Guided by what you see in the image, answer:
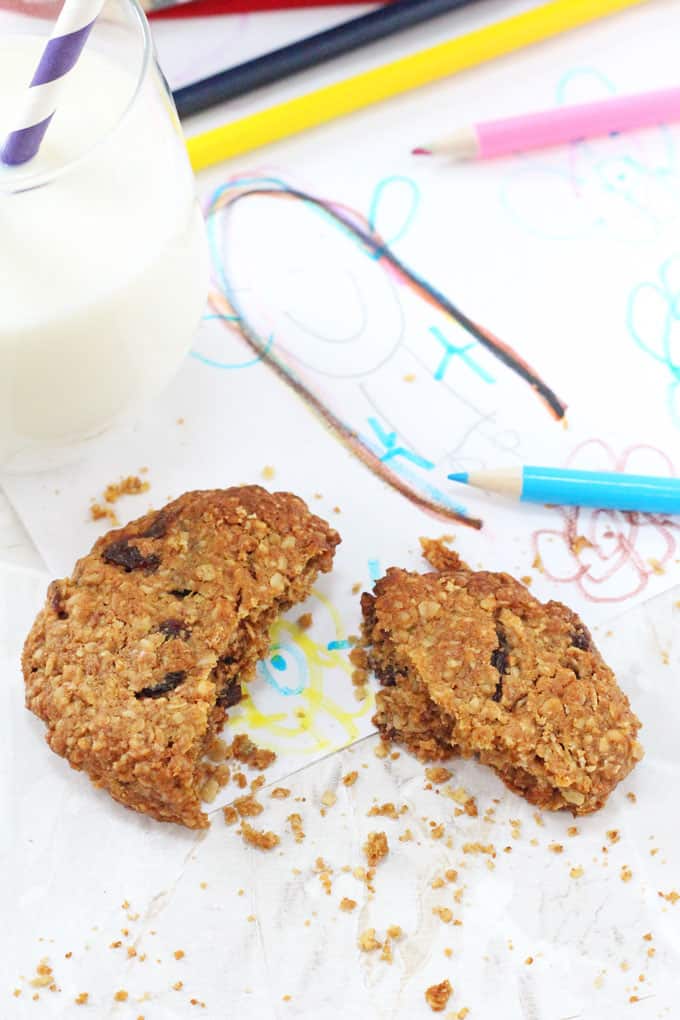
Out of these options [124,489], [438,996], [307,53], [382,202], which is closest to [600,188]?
[382,202]

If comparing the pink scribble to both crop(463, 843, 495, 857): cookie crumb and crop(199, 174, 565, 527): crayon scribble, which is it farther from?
crop(463, 843, 495, 857): cookie crumb

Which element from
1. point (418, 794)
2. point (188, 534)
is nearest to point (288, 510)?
point (188, 534)

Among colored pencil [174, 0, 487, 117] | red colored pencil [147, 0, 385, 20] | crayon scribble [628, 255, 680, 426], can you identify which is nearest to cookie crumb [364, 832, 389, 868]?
crayon scribble [628, 255, 680, 426]

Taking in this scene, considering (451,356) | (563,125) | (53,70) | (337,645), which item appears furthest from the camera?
(563,125)

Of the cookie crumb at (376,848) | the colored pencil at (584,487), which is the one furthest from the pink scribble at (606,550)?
the cookie crumb at (376,848)

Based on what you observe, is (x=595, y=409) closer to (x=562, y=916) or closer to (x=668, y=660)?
(x=668, y=660)

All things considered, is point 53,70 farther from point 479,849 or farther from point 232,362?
point 479,849
